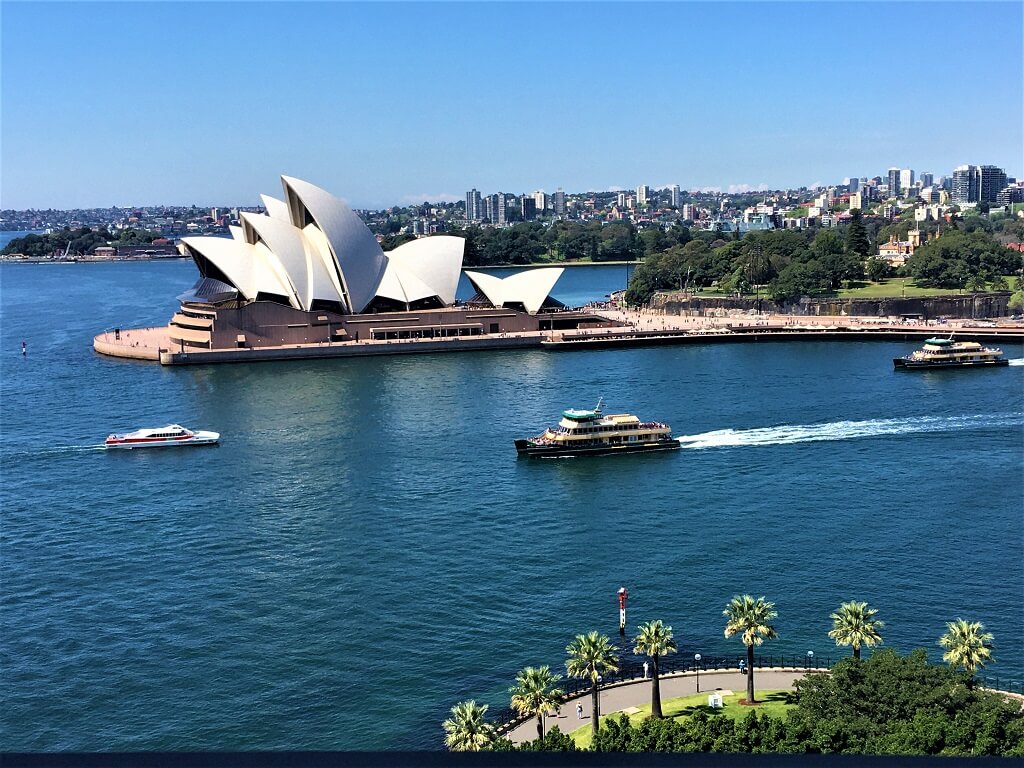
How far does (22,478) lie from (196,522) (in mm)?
5377

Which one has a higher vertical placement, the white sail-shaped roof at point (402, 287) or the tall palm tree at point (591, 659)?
the white sail-shaped roof at point (402, 287)

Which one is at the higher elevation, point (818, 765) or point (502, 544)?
point (818, 765)

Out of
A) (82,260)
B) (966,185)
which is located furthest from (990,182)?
(82,260)

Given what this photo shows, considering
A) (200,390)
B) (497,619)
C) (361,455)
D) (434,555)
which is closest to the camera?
(497,619)

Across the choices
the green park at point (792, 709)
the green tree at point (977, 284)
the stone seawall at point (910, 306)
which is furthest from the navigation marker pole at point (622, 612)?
the green tree at point (977, 284)

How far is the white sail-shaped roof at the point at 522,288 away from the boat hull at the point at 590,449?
19641mm

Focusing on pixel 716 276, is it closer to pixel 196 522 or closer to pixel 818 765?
pixel 196 522

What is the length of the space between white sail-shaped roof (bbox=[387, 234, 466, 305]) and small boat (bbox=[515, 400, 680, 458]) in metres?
19.3

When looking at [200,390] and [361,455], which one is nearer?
[361,455]

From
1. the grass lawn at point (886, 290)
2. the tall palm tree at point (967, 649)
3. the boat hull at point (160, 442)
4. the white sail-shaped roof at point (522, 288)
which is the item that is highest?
the white sail-shaped roof at point (522, 288)

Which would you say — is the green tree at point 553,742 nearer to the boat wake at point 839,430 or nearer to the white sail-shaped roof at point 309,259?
the boat wake at point 839,430

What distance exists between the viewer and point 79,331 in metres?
45.7

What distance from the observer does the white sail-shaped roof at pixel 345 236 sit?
38750 mm

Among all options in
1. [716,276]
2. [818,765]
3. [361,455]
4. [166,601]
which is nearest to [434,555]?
[166,601]
